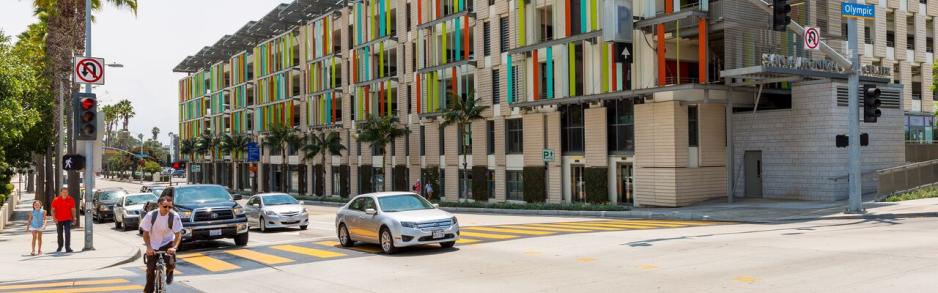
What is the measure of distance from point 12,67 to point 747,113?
99.7ft

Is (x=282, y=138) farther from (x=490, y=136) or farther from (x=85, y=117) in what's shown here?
(x=85, y=117)

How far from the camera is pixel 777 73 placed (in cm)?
3019

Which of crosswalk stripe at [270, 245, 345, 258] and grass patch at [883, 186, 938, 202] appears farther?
grass patch at [883, 186, 938, 202]

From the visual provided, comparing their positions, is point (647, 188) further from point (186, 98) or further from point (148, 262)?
point (186, 98)

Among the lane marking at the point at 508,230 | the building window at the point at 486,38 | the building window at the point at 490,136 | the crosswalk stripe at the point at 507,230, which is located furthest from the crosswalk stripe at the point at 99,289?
the building window at the point at 486,38

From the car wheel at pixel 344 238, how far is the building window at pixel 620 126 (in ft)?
A: 65.9

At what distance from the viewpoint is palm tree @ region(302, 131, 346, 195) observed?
6100 cm

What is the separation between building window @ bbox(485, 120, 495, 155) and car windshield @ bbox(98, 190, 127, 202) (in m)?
20.5

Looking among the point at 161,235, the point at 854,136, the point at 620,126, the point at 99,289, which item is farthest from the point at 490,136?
the point at 161,235

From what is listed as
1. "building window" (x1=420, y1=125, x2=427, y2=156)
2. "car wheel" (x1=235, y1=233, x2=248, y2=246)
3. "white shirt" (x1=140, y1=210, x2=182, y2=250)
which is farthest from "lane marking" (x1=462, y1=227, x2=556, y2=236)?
"building window" (x1=420, y1=125, x2=427, y2=156)

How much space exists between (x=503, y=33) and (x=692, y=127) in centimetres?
1429

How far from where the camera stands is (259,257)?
57.2 feet

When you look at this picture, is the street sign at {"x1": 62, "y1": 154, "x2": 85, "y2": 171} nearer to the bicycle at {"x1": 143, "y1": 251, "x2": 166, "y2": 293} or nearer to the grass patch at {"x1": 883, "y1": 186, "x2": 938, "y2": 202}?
the bicycle at {"x1": 143, "y1": 251, "x2": 166, "y2": 293}

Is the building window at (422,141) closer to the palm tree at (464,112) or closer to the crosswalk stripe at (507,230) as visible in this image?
the palm tree at (464,112)
